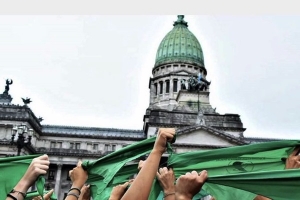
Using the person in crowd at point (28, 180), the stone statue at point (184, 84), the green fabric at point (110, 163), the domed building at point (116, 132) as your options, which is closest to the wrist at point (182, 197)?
the person in crowd at point (28, 180)

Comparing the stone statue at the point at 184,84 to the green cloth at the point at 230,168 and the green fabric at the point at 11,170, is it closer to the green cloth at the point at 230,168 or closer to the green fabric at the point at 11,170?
the green cloth at the point at 230,168

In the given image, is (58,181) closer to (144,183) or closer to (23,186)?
(23,186)

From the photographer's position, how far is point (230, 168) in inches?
217

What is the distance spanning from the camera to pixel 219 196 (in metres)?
4.70

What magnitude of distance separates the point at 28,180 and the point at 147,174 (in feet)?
3.49

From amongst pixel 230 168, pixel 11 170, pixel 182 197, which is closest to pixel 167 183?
pixel 182 197

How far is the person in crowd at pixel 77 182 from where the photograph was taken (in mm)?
4395

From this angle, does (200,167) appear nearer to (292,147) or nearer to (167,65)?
(292,147)

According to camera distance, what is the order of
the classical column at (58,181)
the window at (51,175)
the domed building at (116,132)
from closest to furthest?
the domed building at (116,132)
the classical column at (58,181)
the window at (51,175)

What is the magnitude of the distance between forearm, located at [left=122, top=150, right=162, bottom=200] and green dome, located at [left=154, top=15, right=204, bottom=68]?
240ft

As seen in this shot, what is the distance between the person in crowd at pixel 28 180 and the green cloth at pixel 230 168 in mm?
1244

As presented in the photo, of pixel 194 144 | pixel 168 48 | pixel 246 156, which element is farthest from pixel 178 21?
pixel 246 156

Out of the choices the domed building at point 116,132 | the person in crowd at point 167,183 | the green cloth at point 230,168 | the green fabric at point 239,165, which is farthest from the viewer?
the domed building at point 116,132

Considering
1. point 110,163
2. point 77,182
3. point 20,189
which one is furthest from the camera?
point 110,163
